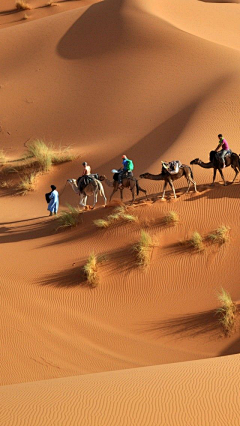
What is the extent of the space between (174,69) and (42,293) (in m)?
17.2

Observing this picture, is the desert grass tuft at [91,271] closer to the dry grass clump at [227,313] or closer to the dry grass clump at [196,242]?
the dry grass clump at [196,242]

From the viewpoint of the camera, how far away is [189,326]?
43.6 ft

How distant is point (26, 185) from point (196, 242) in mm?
9107

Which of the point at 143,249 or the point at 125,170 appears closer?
the point at 143,249

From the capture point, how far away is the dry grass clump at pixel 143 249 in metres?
15.2

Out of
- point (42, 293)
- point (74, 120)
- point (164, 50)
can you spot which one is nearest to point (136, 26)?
point (164, 50)

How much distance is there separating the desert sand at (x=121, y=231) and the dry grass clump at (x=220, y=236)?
21 cm

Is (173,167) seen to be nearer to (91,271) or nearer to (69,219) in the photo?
(69,219)

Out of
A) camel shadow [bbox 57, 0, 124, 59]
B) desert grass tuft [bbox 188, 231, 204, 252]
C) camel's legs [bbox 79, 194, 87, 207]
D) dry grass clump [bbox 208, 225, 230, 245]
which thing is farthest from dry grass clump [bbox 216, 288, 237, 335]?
camel shadow [bbox 57, 0, 124, 59]

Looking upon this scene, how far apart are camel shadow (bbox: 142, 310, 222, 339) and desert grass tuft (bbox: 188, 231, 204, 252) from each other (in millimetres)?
2183

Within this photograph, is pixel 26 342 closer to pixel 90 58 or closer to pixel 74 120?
pixel 74 120

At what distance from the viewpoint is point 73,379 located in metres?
9.52

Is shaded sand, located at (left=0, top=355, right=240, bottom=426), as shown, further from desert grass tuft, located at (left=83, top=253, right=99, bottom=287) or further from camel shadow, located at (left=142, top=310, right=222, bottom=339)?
desert grass tuft, located at (left=83, top=253, right=99, bottom=287)

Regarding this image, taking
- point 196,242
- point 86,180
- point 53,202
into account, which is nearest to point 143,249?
point 196,242
